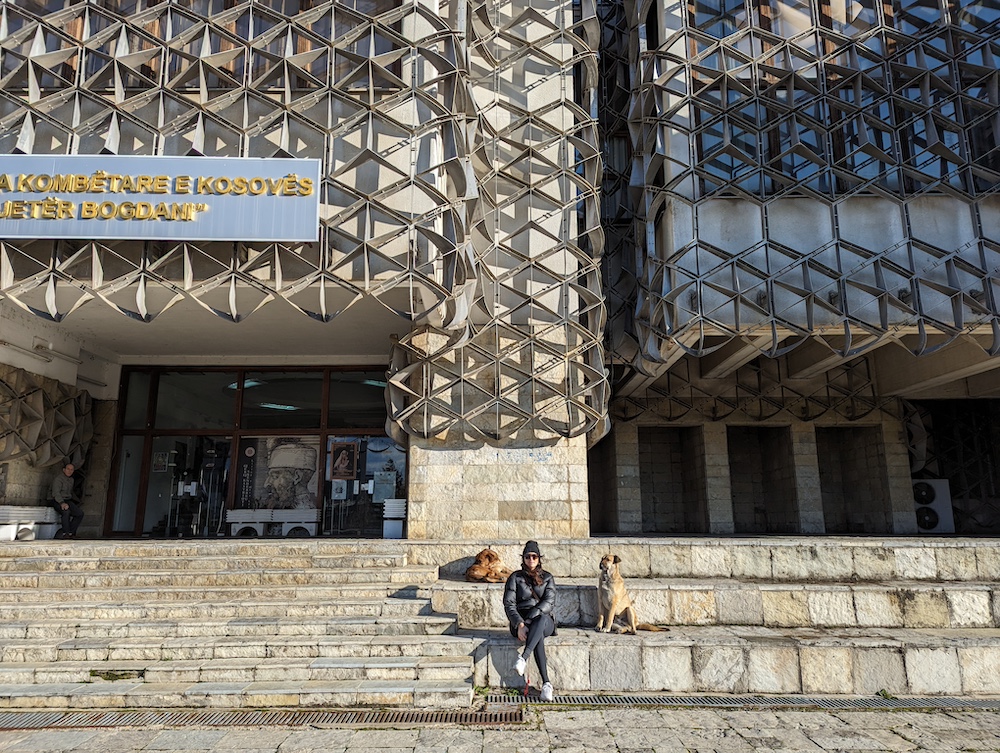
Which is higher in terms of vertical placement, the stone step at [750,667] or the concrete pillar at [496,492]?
the concrete pillar at [496,492]

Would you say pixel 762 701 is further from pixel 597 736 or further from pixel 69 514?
pixel 69 514

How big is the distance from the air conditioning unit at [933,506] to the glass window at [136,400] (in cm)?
2122

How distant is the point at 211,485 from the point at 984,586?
1585cm

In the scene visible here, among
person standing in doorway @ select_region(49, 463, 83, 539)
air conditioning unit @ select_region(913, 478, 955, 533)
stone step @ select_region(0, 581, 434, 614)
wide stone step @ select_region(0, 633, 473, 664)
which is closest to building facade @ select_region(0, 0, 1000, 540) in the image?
person standing in doorway @ select_region(49, 463, 83, 539)

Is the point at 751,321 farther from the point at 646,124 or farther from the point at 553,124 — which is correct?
the point at 553,124

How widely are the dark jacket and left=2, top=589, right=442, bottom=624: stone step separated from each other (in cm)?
184

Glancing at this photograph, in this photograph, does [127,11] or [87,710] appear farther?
[127,11]

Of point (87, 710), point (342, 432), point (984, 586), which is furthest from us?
point (342, 432)

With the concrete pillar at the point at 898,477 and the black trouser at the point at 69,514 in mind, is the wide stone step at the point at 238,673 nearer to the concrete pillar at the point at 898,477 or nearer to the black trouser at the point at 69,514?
the black trouser at the point at 69,514

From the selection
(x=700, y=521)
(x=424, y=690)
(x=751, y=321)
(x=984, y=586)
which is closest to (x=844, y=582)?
(x=984, y=586)

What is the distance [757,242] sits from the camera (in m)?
13.9

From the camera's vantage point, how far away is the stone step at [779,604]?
8.71m

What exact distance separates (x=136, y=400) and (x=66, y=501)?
10.1 feet

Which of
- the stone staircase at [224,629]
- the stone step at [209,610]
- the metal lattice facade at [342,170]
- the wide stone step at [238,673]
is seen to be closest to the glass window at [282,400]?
the metal lattice facade at [342,170]
